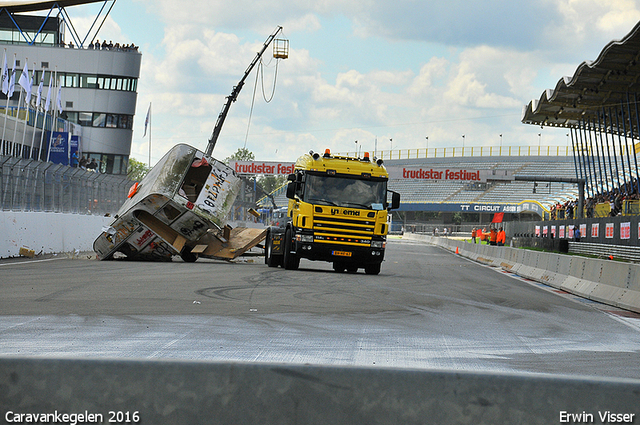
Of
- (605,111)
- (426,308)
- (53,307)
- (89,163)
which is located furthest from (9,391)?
(89,163)

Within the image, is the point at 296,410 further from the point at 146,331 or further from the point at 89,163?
the point at 89,163

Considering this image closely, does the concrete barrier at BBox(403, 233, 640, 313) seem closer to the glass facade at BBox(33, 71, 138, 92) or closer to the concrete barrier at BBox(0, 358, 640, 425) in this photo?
the concrete barrier at BBox(0, 358, 640, 425)

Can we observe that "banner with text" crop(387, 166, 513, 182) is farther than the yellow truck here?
Yes

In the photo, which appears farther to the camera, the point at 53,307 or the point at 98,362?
the point at 53,307

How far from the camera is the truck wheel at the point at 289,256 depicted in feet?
63.7

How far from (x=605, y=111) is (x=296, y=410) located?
47831 millimetres

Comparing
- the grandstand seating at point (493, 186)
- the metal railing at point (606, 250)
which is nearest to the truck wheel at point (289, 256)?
the metal railing at point (606, 250)

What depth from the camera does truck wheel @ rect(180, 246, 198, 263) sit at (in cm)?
2233

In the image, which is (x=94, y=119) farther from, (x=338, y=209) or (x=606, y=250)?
(x=338, y=209)

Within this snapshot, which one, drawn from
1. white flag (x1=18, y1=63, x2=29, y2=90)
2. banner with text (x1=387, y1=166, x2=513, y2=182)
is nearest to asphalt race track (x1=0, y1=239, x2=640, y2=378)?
white flag (x1=18, y1=63, x2=29, y2=90)

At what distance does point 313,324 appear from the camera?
858cm

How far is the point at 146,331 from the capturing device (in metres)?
7.51

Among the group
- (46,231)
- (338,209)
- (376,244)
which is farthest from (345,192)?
(46,231)

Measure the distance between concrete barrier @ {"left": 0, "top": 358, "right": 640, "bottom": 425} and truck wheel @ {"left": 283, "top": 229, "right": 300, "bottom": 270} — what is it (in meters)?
16.7
